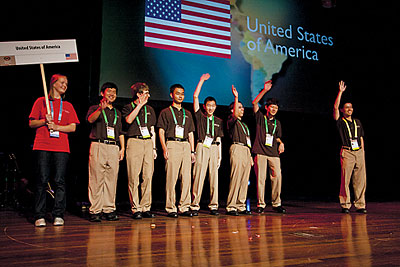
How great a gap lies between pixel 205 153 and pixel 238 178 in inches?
21.9

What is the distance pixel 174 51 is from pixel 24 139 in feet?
9.72

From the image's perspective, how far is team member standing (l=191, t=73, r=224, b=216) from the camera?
454 centimetres

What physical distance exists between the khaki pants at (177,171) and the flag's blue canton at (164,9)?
82.4 inches

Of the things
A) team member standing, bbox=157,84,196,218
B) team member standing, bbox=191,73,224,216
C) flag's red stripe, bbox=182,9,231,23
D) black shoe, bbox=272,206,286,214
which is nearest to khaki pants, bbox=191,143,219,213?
team member standing, bbox=191,73,224,216

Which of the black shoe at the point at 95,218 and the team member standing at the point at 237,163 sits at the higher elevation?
the team member standing at the point at 237,163

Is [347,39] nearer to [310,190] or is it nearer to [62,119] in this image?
[310,190]

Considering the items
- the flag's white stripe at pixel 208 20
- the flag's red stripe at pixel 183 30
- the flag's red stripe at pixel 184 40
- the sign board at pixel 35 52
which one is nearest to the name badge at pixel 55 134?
the sign board at pixel 35 52

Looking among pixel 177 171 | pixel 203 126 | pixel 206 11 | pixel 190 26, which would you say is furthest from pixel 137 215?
pixel 206 11

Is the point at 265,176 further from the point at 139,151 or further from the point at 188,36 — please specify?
the point at 188,36

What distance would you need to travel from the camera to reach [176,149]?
14.3 feet

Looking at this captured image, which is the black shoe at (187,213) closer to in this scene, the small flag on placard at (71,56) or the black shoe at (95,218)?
the black shoe at (95,218)

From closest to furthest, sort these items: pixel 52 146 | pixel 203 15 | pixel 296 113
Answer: pixel 52 146 < pixel 203 15 < pixel 296 113

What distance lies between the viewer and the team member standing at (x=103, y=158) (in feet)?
12.8

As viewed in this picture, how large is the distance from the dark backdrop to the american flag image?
30.8 inches
